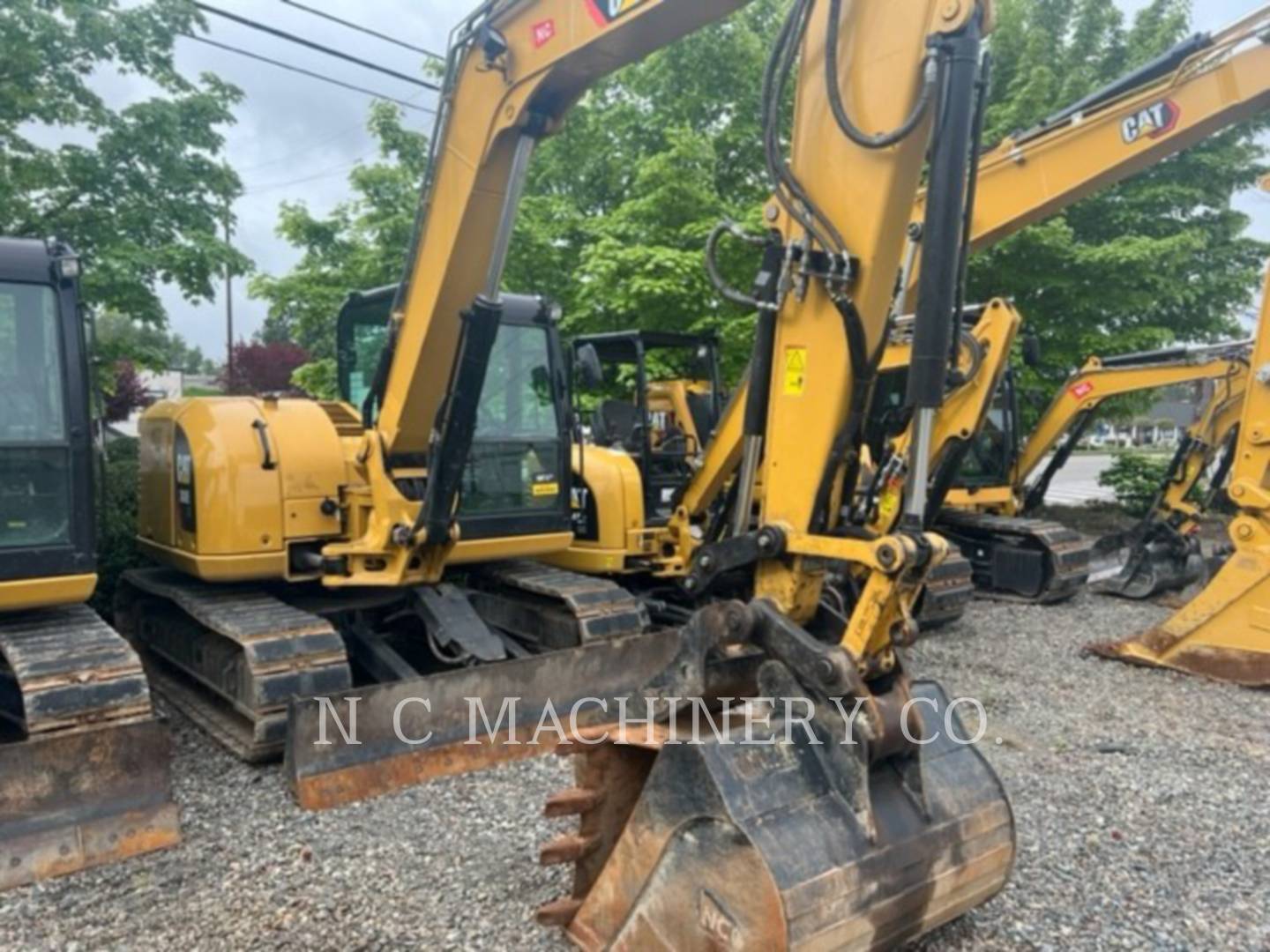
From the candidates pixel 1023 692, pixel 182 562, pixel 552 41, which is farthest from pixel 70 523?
pixel 1023 692

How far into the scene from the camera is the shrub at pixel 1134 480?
14828mm

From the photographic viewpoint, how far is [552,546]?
19.1 ft

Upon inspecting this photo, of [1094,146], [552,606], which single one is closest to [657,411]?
[552,606]

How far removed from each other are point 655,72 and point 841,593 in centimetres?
1009

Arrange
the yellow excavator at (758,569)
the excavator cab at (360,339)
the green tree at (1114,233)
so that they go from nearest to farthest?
the yellow excavator at (758,569)
the excavator cab at (360,339)
the green tree at (1114,233)

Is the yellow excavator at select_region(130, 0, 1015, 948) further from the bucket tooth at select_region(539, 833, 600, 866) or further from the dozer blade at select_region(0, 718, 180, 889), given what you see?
the dozer blade at select_region(0, 718, 180, 889)

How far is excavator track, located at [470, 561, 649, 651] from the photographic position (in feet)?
18.0

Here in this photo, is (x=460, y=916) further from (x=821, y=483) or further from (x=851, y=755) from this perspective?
(x=821, y=483)

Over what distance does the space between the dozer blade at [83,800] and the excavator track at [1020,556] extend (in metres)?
7.28

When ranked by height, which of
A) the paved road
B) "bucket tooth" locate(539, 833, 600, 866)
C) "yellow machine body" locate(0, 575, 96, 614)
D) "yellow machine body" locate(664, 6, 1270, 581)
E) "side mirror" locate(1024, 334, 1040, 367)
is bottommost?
the paved road

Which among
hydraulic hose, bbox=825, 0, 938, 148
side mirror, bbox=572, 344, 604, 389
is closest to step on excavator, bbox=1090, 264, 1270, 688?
side mirror, bbox=572, 344, 604, 389

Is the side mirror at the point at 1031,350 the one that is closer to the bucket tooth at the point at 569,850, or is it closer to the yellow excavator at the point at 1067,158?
the yellow excavator at the point at 1067,158

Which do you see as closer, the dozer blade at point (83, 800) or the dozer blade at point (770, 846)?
the dozer blade at point (770, 846)

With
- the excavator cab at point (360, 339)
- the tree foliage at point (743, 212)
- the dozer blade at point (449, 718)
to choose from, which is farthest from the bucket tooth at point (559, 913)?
the tree foliage at point (743, 212)
